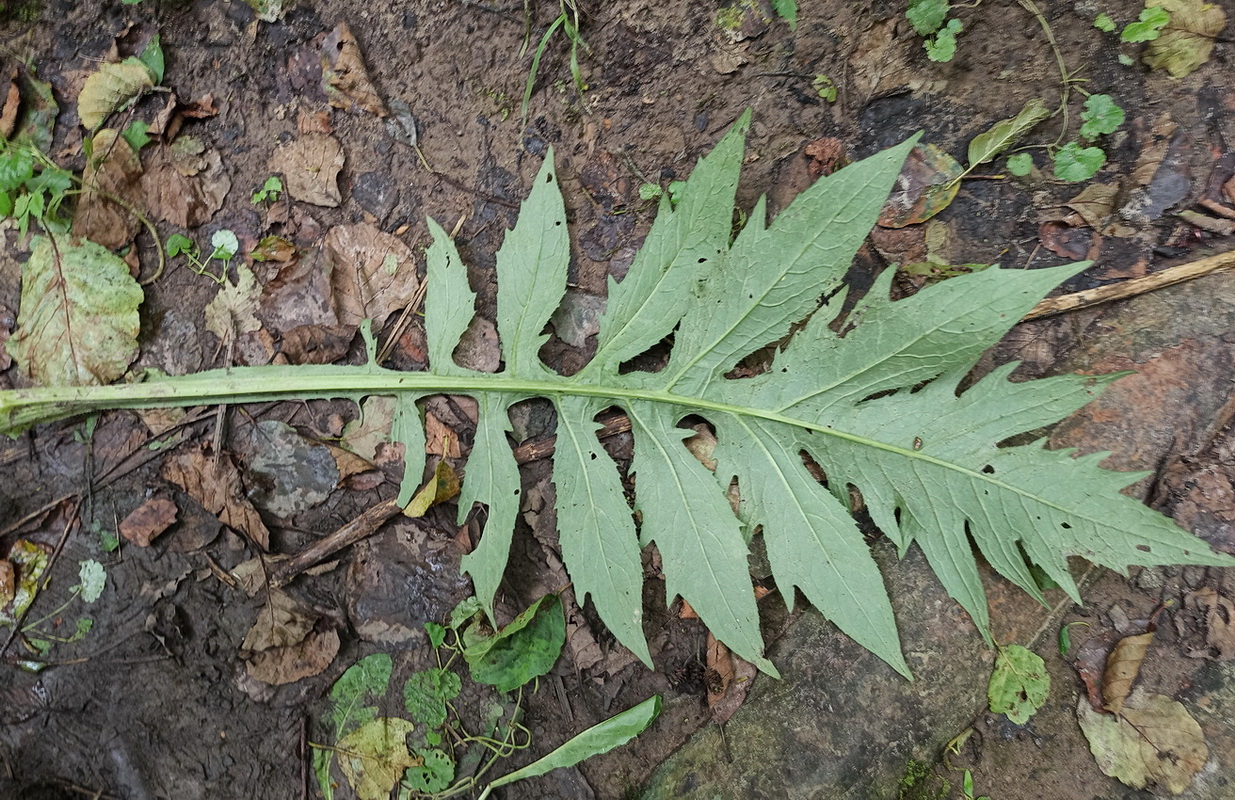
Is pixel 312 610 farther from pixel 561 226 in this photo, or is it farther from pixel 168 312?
pixel 561 226

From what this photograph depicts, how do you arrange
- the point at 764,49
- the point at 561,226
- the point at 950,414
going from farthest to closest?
the point at 764,49 → the point at 561,226 → the point at 950,414

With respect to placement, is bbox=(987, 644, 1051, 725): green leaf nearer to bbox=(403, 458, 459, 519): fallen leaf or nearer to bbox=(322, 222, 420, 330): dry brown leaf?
bbox=(403, 458, 459, 519): fallen leaf

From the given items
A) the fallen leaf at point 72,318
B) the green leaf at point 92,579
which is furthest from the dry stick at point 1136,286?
the green leaf at point 92,579

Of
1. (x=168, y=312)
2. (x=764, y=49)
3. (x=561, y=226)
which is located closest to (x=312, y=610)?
(x=168, y=312)

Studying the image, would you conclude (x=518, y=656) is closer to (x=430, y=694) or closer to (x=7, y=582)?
(x=430, y=694)

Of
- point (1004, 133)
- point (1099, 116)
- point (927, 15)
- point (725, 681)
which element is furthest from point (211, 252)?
point (1099, 116)

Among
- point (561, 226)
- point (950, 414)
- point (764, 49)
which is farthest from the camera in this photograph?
point (764, 49)
